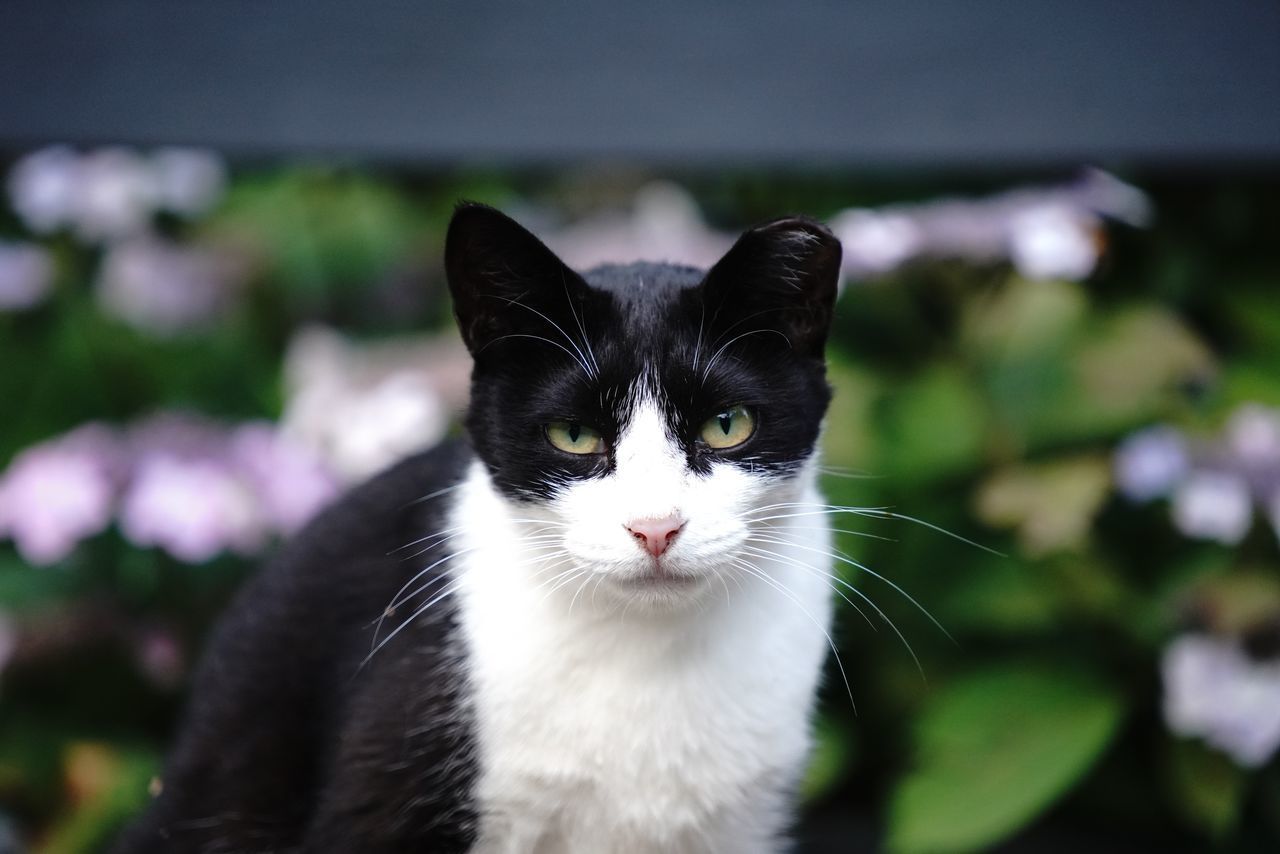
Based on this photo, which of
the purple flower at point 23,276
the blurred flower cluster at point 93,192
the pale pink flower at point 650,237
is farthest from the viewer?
the blurred flower cluster at point 93,192

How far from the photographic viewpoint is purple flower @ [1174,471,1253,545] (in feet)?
5.54

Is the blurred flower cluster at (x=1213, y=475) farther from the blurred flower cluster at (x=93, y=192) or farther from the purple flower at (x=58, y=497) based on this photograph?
the blurred flower cluster at (x=93, y=192)

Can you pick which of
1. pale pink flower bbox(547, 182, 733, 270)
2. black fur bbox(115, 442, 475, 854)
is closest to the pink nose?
black fur bbox(115, 442, 475, 854)

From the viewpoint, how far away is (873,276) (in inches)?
75.2

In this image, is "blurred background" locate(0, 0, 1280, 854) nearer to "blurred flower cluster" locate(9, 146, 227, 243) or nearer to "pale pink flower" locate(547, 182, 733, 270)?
"pale pink flower" locate(547, 182, 733, 270)

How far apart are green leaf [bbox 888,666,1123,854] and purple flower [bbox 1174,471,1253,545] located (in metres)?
0.28

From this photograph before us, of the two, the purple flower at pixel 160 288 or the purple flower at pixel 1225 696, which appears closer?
the purple flower at pixel 1225 696

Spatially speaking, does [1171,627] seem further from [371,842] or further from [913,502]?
[371,842]

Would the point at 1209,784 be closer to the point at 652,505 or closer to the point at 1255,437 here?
the point at 1255,437

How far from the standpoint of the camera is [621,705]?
1138mm

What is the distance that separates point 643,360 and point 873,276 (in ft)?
3.02

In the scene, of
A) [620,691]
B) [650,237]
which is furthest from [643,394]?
[650,237]

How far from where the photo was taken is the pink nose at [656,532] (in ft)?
3.29

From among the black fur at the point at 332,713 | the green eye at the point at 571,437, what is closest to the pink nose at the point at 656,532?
Result: the green eye at the point at 571,437
